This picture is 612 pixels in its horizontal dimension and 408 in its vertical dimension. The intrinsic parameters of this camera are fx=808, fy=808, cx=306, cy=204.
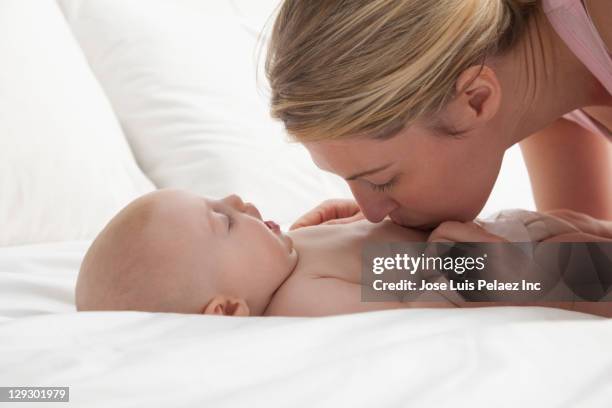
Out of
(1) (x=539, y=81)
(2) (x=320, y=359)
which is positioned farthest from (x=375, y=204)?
(2) (x=320, y=359)

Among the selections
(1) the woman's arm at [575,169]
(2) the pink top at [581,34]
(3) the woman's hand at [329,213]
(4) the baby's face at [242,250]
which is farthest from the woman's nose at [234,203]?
(1) the woman's arm at [575,169]

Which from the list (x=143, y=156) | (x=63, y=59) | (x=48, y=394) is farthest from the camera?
(x=143, y=156)

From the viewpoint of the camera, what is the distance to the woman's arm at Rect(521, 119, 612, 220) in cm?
165

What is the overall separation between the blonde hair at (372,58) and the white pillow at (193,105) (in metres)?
0.60

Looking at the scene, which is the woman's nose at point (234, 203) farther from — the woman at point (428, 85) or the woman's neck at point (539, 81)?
the woman's neck at point (539, 81)

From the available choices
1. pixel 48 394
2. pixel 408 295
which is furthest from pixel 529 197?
pixel 48 394

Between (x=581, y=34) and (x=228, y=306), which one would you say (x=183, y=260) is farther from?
(x=581, y=34)

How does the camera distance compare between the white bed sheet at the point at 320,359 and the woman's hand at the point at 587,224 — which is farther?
the woman's hand at the point at 587,224

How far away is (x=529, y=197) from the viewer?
200 centimetres

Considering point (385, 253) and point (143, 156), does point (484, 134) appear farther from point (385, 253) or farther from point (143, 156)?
point (143, 156)

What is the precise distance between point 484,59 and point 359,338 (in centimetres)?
47

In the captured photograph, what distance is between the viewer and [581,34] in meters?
1.10

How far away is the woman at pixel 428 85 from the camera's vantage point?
39.5 inches

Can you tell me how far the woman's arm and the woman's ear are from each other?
60cm
